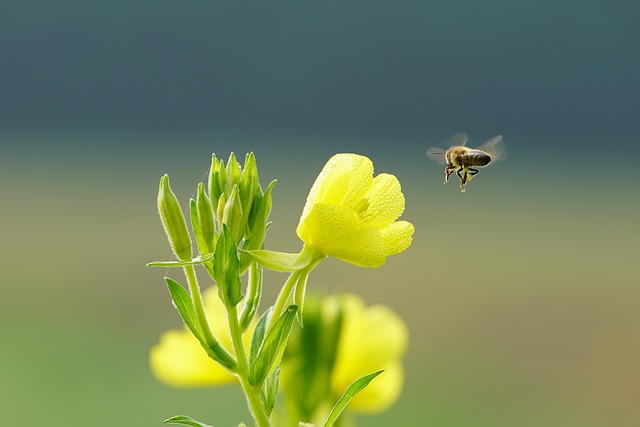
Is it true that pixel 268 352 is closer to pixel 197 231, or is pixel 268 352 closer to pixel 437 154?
pixel 197 231

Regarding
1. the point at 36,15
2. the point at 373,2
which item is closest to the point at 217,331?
the point at 36,15

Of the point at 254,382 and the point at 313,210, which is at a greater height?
the point at 313,210

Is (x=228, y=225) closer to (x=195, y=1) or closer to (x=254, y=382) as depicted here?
(x=254, y=382)

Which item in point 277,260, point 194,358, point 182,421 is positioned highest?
point 277,260

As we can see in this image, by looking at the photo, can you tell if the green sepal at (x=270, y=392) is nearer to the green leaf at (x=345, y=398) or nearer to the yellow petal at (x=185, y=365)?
the green leaf at (x=345, y=398)

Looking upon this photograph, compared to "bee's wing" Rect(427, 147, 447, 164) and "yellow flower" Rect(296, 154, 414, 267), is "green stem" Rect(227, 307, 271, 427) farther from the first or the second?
"bee's wing" Rect(427, 147, 447, 164)

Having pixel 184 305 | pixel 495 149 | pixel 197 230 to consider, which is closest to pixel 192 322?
pixel 184 305

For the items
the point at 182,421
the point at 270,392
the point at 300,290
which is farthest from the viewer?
the point at 300,290
